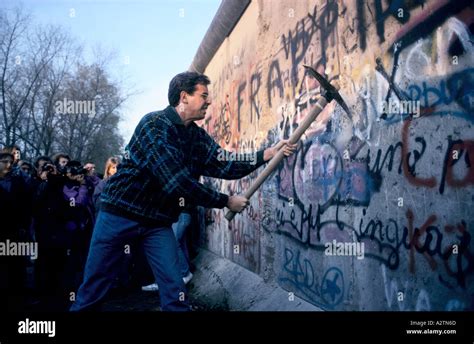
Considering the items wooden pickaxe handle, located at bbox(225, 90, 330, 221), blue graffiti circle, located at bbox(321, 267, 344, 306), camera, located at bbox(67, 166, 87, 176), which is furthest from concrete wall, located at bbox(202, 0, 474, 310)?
camera, located at bbox(67, 166, 87, 176)

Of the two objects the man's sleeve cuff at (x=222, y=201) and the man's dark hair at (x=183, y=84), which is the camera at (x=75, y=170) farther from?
the man's sleeve cuff at (x=222, y=201)

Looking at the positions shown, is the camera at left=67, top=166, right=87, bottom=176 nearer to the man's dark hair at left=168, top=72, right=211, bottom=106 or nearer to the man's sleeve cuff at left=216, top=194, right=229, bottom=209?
the man's dark hair at left=168, top=72, right=211, bottom=106

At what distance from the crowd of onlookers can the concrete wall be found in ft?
9.13

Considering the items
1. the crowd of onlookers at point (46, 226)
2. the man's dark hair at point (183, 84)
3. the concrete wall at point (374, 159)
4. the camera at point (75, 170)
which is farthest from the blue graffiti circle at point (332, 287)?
Answer: the camera at point (75, 170)

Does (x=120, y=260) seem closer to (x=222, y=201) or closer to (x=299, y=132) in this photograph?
(x=222, y=201)

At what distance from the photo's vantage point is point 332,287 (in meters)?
3.38

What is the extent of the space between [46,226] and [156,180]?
376cm

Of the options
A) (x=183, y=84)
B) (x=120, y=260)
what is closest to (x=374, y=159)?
(x=183, y=84)

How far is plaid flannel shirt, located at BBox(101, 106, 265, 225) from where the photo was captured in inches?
108

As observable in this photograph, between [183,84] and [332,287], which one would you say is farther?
[332,287]

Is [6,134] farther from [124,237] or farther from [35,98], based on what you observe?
[124,237]

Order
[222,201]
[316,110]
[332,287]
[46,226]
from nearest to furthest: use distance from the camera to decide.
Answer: [222,201] → [316,110] → [332,287] → [46,226]

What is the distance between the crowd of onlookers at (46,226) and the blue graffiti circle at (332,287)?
336cm

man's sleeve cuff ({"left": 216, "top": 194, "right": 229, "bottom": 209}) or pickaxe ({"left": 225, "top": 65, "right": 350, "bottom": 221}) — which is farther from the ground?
pickaxe ({"left": 225, "top": 65, "right": 350, "bottom": 221})
